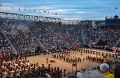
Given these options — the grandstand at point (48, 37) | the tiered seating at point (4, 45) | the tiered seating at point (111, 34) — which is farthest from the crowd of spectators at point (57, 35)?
the tiered seating at point (4, 45)

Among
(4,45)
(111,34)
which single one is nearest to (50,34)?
(4,45)

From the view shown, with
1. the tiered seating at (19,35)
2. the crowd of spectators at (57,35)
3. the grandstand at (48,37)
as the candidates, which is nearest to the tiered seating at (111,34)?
the grandstand at (48,37)

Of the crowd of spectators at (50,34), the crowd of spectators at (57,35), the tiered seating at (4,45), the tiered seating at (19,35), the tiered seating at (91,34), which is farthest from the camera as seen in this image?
the tiered seating at (91,34)

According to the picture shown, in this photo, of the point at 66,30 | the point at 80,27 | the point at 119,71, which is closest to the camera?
the point at 119,71

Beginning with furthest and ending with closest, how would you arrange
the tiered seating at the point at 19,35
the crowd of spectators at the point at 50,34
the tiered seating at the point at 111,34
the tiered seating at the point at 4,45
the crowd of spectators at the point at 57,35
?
the tiered seating at the point at 111,34 < the crowd of spectators at the point at 57,35 < the crowd of spectators at the point at 50,34 < the tiered seating at the point at 19,35 < the tiered seating at the point at 4,45

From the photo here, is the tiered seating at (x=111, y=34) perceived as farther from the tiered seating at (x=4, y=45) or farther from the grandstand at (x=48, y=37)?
the tiered seating at (x=4, y=45)

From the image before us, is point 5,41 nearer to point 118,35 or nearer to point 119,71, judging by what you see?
point 118,35

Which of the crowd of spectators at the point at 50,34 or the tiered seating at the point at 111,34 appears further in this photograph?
the tiered seating at the point at 111,34

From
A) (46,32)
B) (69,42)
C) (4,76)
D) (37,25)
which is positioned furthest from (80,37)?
(4,76)

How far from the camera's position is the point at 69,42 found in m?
45.1

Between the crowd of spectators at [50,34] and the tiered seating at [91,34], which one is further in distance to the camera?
the tiered seating at [91,34]

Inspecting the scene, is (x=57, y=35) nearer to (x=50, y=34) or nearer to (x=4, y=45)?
(x=50, y=34)

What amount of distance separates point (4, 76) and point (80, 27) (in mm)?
39757

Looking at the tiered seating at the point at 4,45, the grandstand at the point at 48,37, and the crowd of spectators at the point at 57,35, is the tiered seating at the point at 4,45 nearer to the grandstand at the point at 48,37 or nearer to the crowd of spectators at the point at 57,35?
the grandstand at the point at 48,37
